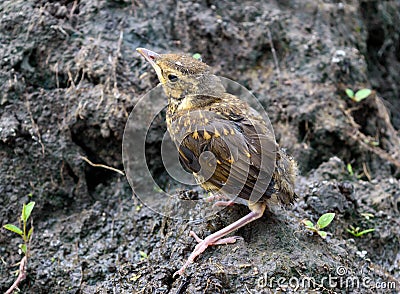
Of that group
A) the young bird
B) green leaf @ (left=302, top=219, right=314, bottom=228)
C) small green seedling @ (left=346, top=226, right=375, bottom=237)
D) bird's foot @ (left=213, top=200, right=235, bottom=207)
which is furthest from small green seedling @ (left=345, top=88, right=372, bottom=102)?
bird's foot @ (left=213, top=200, right=235, bottom=207)

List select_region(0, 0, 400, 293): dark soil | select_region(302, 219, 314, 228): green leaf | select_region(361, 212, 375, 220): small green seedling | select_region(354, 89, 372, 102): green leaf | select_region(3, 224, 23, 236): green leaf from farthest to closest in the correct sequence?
select_region(354, 89, 372, 102): green leaf → select_region(361, 212, 375, 220): small green seedling → select_region(3, 224, 23, 236): green leaf → select_region(302, 219, 314, 228): green leaf → select_region(0, 0, 400, 293): dark soil

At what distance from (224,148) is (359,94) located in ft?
8.01

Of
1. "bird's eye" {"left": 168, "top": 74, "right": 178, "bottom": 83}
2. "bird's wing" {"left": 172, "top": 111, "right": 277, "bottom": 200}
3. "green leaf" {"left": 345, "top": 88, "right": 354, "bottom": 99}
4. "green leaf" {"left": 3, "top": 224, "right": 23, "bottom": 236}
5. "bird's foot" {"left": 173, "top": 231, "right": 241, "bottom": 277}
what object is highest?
"bird's eye" {"left": 168, "top": 74, "right": 178, "bottom": 83}

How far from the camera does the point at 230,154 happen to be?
3.76 m

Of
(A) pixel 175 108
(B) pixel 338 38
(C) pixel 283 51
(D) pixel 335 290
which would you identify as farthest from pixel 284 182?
(B) pixel 338 38

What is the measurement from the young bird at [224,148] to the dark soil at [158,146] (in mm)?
257

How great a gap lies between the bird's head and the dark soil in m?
A: 0.81

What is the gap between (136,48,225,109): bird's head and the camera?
164 inches

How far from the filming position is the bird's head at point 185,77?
416 cm

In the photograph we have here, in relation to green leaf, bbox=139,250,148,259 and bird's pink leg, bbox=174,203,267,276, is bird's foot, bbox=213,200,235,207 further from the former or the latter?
green leaf, bbox=139,250,148,259

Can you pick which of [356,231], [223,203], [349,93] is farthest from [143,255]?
[349,93]

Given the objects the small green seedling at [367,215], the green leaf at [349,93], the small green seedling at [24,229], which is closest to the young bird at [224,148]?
the small green seedling at [367,215]

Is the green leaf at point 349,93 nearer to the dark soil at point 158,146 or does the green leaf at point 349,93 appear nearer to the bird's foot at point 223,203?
the dark soil at point 158,146

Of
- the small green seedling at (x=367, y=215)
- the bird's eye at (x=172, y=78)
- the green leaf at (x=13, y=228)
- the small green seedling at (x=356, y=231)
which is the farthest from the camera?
the small green seedling at (x=367, y=215)
